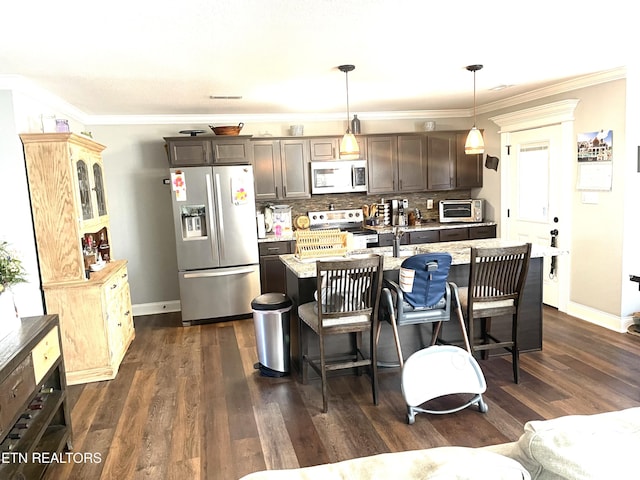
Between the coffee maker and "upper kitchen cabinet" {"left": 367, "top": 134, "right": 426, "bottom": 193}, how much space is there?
27cm

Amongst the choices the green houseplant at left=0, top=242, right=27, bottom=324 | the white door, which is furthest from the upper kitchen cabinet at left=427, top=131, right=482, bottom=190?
the green houseplant at left=0, top=242, right=27, bottom=324

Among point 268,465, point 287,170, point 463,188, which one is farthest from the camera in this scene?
point 463,188

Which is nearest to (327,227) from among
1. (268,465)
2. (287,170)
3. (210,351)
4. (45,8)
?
(287,170)

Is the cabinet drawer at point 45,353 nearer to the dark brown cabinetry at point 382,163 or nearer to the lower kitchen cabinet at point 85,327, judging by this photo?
the lower kitchen cabinet at point 85,327

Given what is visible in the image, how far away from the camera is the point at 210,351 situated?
14.5ft

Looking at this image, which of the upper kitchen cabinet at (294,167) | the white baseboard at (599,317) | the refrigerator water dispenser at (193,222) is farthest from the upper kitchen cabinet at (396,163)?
the white baseboard at (599,317)

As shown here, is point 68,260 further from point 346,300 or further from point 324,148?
point 324,148

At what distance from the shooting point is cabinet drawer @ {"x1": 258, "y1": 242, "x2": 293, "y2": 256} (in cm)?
548

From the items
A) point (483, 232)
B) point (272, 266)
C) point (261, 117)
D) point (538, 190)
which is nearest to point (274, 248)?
point (272, 266)

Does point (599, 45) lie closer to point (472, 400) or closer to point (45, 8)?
point (472, 400)

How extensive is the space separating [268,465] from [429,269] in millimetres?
1491

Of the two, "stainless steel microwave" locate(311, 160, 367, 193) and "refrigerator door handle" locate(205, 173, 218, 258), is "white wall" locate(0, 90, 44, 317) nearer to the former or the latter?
"refrigerator door handle" locate(205, 173, 218, 258)

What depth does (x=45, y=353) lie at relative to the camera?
2.51 metres

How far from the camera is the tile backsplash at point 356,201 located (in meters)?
6.13
